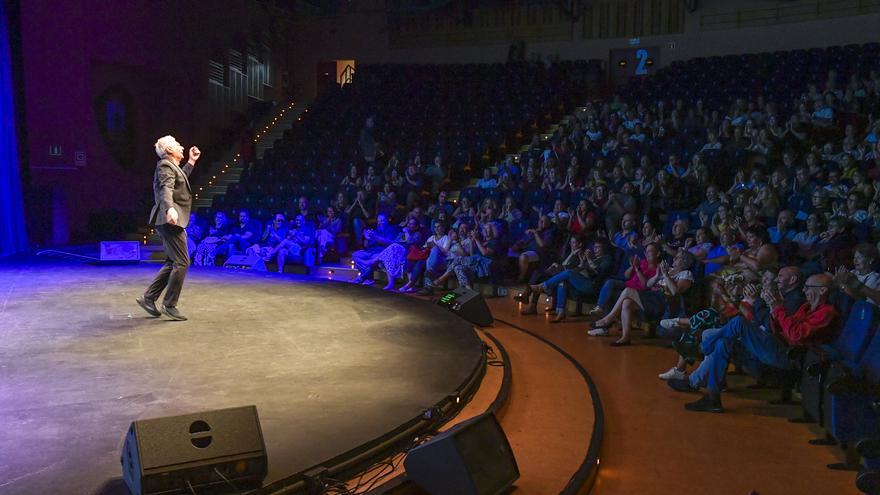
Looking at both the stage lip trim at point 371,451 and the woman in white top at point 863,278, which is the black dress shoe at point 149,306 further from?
the woman in white top at point 863,278

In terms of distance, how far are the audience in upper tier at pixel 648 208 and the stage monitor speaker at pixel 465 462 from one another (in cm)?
176

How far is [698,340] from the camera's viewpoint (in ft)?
13.4

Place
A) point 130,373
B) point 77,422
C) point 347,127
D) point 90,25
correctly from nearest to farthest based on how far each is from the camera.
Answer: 1. point 77,422
2. point 130,373
3. point 90,25
4. point 347,127

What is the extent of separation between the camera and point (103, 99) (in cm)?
1093

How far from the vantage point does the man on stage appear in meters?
4.55

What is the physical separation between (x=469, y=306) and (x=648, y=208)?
8.58 ft

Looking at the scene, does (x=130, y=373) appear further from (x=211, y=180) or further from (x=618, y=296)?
(x=211, y=180)

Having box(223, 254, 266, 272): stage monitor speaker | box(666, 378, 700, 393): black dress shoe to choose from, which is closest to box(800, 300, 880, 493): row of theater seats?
box(666, 378, 700, 393): black dress shoe

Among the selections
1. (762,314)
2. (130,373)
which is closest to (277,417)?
(130,373)

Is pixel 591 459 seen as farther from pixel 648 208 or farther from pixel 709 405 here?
pixel 648 208

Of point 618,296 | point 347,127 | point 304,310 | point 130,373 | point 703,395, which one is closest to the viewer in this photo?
point 130,373

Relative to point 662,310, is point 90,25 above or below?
above

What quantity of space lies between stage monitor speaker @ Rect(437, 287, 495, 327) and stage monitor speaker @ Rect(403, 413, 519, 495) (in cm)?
294

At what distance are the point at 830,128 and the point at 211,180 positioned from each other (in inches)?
385
